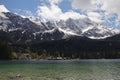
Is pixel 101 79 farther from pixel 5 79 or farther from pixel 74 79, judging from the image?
pixel 5 79

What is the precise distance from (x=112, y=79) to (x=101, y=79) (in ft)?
7.28

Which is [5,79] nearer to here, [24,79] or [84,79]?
[24,79]

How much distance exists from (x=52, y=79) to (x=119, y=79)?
13.5m

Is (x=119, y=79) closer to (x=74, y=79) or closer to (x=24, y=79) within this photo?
(x=74, y=79)

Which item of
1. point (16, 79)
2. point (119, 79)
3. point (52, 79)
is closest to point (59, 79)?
point (52, 79)

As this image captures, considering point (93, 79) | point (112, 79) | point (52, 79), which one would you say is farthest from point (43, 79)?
point (112, 79)

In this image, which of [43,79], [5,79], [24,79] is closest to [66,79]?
[43,79]

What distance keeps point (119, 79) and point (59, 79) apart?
Answer: 12.1 metres

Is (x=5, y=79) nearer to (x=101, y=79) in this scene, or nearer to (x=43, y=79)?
(x=43, y=79)

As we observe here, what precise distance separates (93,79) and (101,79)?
1849 mm

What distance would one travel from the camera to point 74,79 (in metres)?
53.5

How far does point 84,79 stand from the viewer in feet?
175

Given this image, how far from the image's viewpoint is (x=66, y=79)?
53156 millimetres

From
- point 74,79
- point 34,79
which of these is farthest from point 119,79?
point 34,79
